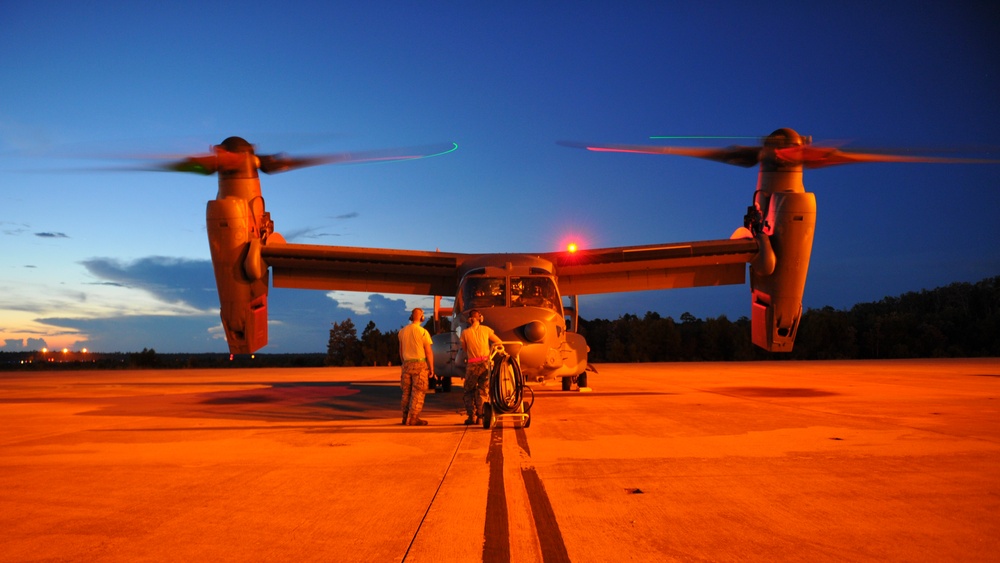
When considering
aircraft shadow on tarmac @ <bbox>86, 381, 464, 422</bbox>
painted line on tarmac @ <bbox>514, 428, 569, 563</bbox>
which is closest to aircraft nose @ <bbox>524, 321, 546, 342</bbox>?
aircraft shadow on tarmac @ <bbox>86, 381, 464, 422</bbox>

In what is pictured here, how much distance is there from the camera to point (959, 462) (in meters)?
6.40

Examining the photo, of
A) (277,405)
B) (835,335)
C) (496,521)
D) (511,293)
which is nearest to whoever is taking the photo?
(496,521)

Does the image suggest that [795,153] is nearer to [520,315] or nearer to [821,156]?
[821,156]

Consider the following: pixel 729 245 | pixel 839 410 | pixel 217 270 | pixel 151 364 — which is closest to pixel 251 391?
pixel 217 270

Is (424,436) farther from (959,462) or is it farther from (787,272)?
(787,272)

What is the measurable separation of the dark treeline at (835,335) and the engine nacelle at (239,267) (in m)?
38.5

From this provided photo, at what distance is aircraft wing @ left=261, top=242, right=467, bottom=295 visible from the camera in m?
16.1

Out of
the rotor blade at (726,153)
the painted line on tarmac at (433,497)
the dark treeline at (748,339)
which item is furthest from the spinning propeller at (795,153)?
the dark treeline at (748,339)

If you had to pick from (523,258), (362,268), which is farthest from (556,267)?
(362,268)

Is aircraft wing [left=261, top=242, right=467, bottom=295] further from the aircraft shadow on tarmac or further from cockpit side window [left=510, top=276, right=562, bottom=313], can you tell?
cockpit side window [left=510, top=276, right=562, bottom=313]

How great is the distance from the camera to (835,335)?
5706cm

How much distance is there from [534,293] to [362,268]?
17.6 feet

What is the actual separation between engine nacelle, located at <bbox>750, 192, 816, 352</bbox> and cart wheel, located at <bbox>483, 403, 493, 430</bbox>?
8.58 m

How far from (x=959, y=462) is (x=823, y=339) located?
5488 centimetres
